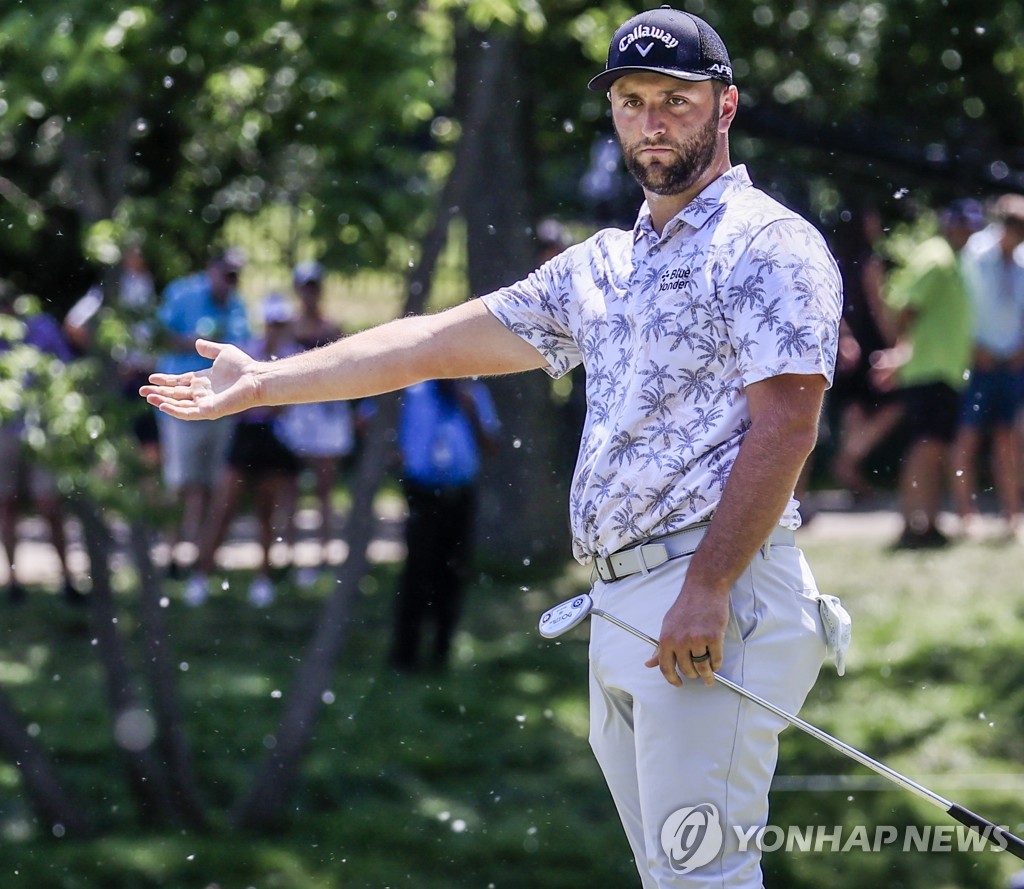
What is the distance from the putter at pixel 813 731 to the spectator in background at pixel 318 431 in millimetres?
5727

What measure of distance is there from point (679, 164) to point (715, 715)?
0.99 metres

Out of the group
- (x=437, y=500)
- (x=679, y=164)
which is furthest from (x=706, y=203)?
(x=437, y=500)

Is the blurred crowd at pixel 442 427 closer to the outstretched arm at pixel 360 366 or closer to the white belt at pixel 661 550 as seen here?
the outstretched arm at pixel 360 366

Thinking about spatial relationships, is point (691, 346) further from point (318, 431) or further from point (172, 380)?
point (318, 431)

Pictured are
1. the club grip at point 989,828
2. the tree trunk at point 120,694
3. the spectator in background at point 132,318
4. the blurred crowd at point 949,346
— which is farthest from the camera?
the blurred crowd at point 949,346

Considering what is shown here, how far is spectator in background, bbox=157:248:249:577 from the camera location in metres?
8.32

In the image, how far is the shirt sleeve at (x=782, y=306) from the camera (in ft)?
8.52

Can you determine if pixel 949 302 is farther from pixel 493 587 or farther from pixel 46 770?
pixel 46 770

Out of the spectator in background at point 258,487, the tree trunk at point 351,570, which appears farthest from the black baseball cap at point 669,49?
the spectator in background at point 258,487

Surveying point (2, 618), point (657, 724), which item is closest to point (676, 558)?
point (657, 724)

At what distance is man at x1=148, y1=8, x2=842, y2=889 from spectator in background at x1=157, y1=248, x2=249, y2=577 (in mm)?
5126

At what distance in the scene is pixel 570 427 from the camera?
8.92 m

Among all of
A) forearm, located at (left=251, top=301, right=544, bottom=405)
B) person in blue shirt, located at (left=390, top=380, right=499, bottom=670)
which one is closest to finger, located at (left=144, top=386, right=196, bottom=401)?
forearm, located at (left=251, top=301, right=544, bottom=405)

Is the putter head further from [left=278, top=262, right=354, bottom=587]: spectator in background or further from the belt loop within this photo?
[left=278, top=262, right=354, bottom=587]: spectator in background
